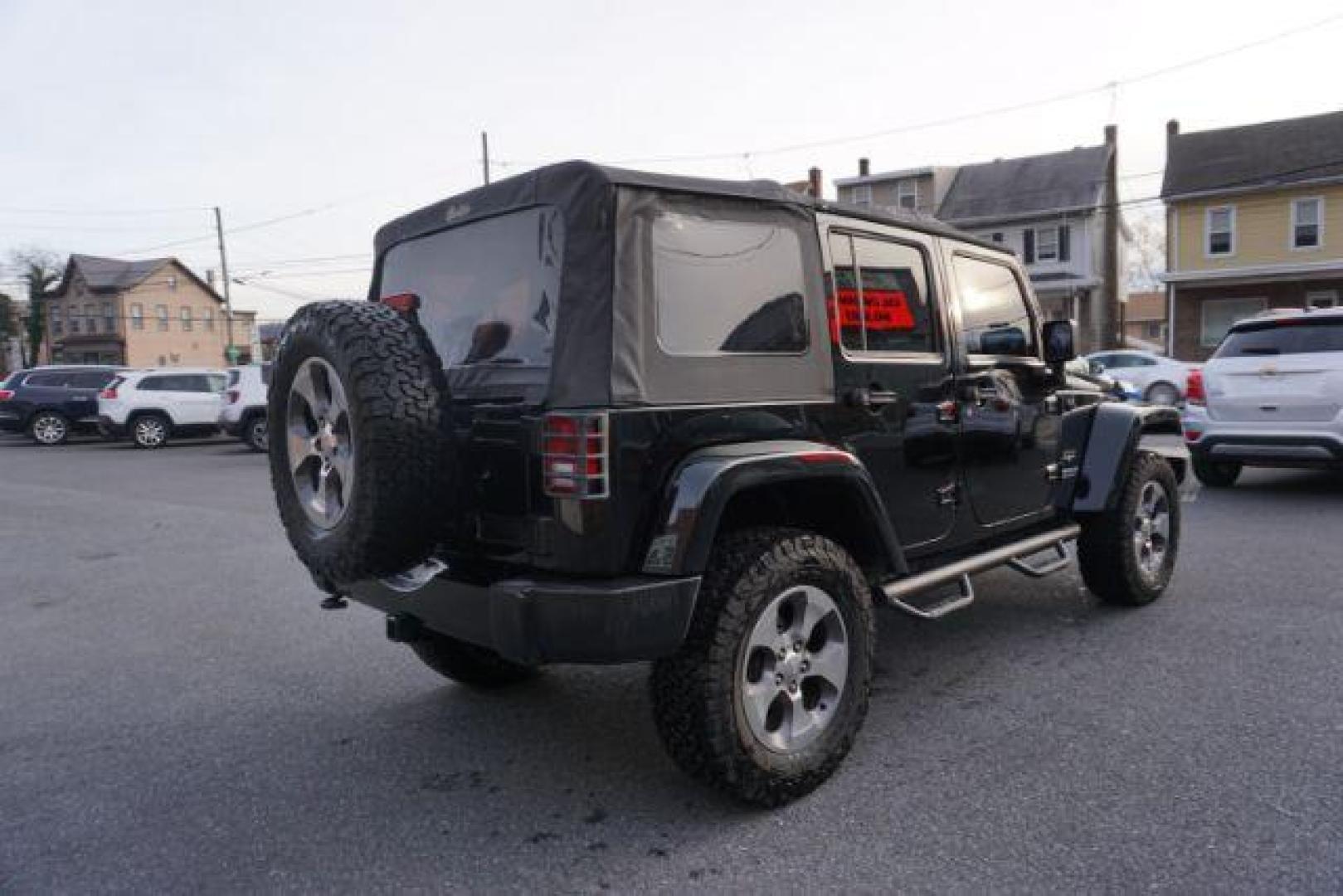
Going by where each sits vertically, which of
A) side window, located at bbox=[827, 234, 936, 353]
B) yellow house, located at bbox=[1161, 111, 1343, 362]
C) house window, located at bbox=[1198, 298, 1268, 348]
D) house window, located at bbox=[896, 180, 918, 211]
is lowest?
side window, located at bbox=[827, 234, 936, 353]

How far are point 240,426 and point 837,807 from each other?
54.2 ft

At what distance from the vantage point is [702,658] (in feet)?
9.04

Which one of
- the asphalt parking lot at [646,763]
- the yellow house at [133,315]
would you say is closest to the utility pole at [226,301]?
the yellow house at [133,315]

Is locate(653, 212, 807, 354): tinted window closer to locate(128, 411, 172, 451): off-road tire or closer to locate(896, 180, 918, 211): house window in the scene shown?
locate(128, 411, 172, 451): off-road tire

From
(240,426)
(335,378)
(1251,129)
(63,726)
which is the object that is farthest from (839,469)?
(1251,129)

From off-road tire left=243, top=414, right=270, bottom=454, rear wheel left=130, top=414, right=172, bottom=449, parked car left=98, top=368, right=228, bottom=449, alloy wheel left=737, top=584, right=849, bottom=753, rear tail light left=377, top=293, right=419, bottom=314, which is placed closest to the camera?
alloy wheel left=737, top=584, right=849, bottom=753

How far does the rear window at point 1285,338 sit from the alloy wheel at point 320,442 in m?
8.23

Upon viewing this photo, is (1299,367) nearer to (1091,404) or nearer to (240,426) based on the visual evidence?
(1091,404)

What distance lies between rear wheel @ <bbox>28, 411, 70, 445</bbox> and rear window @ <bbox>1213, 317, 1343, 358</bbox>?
21.6 m

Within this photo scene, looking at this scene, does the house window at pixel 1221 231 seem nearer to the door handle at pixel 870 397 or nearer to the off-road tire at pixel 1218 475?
the off-road tire at pixel 1218 475

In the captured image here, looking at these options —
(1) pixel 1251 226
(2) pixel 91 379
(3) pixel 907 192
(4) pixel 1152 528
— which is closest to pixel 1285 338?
(4) pixel 1152 528


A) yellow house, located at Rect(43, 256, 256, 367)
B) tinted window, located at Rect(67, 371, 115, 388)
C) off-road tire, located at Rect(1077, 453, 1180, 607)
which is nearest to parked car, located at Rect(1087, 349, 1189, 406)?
off-road tire, located at Rect(1077, 453, 1180, 607)

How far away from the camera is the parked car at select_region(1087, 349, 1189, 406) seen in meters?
21.2

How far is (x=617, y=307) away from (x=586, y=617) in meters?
0.90
